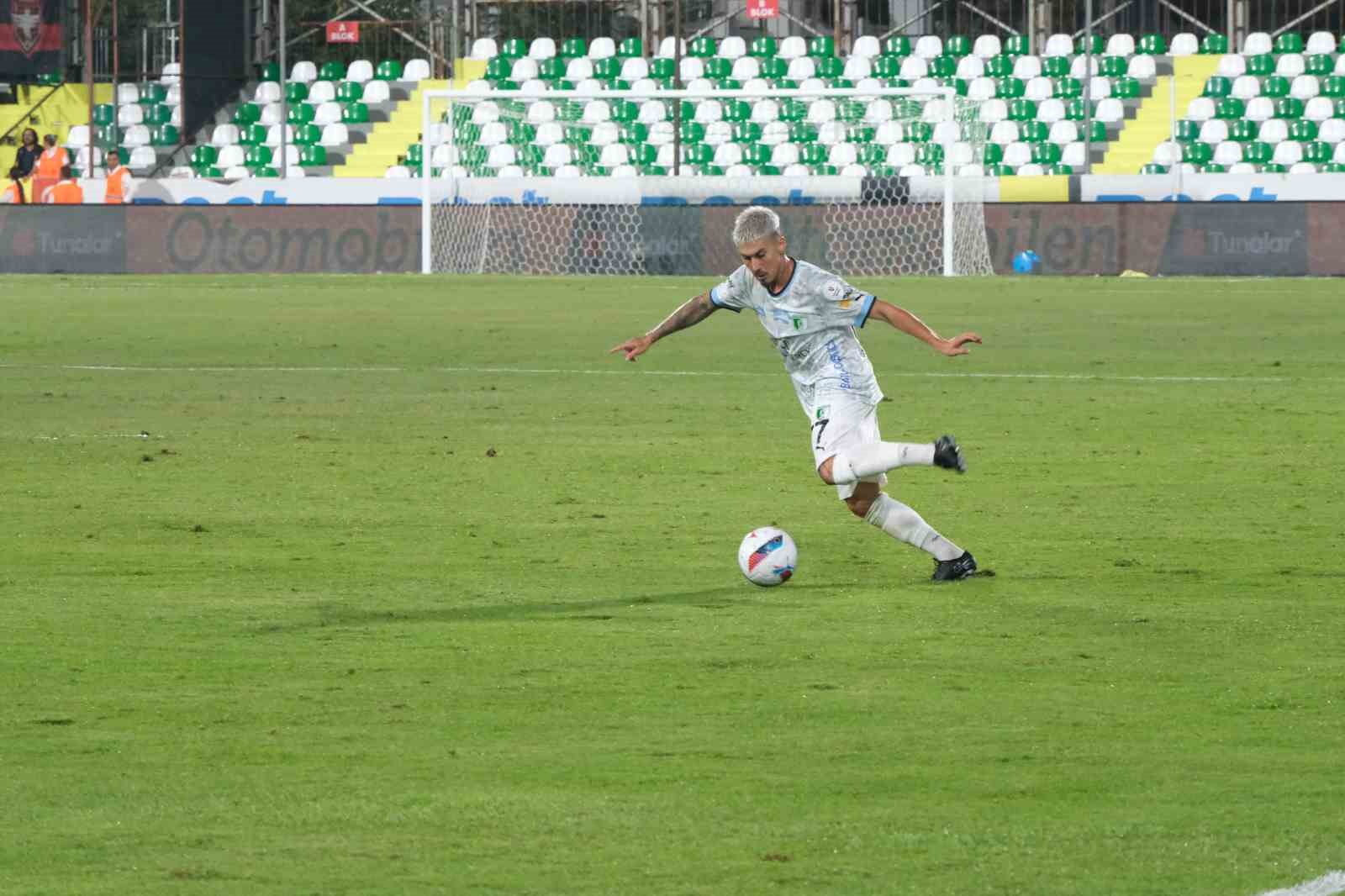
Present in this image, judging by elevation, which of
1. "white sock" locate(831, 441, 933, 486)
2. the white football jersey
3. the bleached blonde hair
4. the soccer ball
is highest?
the bleached blonde hair

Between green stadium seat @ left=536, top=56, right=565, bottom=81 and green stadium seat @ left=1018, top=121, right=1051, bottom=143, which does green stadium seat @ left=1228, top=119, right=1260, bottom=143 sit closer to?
green stadium seat @ left=1018, top=121, right=1051, bottom=143

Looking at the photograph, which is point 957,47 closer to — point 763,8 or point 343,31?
point 763,8

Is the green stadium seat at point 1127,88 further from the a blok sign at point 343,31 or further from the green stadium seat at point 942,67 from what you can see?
the a blok sign at point 343,31

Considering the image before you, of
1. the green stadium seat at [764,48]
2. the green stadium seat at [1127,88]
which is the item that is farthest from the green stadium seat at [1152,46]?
the green stadium seat at [764,48]

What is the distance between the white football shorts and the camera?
921 centimetres

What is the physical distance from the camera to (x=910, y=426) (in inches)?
596

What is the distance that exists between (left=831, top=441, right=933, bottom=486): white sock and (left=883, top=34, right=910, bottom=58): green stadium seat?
37.2m

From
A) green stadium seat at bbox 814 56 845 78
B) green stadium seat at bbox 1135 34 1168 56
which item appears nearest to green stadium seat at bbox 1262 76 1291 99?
green stadium seat at bbox 1135 34 1168 56

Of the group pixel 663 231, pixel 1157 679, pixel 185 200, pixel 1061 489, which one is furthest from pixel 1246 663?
pixel 185 200

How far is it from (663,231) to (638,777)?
31.7 meters

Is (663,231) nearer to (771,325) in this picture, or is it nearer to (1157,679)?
(771,325)

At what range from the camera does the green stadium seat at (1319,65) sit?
42344 mm

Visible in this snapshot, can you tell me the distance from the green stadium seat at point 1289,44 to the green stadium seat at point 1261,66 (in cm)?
57

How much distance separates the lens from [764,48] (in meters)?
46.6
